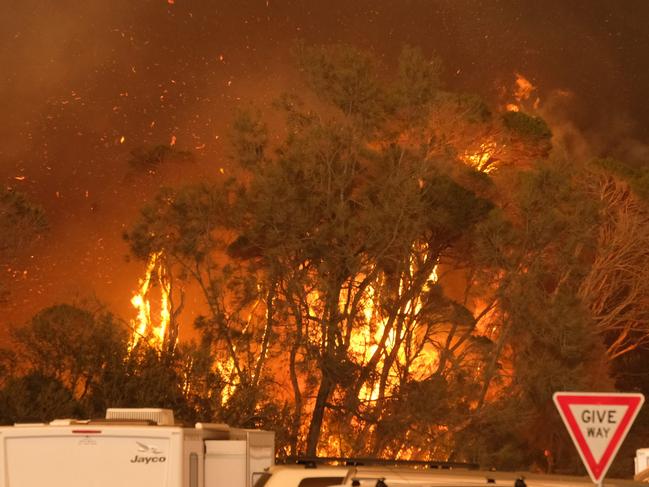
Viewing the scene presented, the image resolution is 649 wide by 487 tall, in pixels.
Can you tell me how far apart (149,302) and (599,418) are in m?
27.0

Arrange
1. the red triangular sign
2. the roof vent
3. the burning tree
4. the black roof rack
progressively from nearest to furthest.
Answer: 1. the red triangular sign
2. the black roof rack
3. the roof vent
4. the burning tree

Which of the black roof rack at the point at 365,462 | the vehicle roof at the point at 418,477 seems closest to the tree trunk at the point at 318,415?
the black roof rack at the point at 365,462

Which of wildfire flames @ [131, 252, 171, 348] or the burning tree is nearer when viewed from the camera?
the burning tree

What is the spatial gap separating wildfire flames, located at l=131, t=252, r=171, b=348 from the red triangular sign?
67.5 ft

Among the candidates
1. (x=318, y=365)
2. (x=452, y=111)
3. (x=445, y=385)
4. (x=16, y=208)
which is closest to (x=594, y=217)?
(x=452, y=111)

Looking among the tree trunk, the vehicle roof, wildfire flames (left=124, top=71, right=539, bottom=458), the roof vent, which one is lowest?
the vehicle roof

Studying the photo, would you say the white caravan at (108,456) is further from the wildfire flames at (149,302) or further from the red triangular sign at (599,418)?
the wildfire flames at (149,302)

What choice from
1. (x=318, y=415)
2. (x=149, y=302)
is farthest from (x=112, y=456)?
(x=149, y=302)

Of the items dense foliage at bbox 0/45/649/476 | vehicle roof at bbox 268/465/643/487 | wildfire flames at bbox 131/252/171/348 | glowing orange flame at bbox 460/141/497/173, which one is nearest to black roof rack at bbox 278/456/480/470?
vehicle roof at bbox 268/465/643/487

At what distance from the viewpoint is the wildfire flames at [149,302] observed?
30109 millimetres

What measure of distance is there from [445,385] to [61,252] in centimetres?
1492

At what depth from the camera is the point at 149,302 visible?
3425 centimetres

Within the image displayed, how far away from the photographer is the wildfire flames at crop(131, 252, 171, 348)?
98.8 feet

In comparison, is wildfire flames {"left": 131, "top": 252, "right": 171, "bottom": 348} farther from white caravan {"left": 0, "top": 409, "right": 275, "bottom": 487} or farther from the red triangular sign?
the red triangular sign
